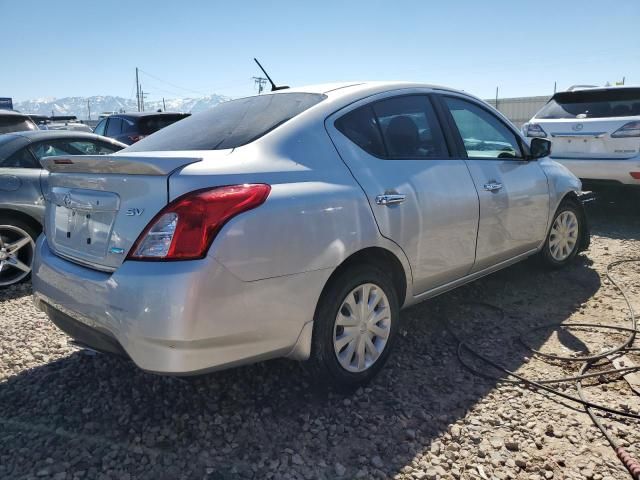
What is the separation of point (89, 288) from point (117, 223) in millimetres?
317

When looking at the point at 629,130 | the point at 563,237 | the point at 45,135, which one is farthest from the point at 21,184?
the point at 629,130

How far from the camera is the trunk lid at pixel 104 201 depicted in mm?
2160

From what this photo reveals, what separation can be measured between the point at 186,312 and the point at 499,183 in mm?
2503

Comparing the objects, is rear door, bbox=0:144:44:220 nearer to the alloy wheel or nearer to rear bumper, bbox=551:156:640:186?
the alloy wheel

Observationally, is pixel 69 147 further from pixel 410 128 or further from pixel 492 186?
pixel 492 186

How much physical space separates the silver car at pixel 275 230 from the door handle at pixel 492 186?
0.01 m

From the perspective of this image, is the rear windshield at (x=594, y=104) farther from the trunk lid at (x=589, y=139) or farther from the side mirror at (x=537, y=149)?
the side mirror at (x=537, y=149)

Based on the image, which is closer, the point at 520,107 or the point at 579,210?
the point at 579,210

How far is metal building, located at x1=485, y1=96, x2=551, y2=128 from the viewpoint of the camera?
21062 millimetres

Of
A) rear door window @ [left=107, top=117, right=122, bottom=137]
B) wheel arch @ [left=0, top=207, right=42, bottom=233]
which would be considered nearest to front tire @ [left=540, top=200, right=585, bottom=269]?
wheel arch @ [left=0, top=207, right=42, bottom=233]

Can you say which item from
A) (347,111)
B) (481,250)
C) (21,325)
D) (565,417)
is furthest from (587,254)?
(21,325)

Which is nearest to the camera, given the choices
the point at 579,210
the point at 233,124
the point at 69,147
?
the point at 233,124

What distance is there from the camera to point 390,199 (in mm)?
2744

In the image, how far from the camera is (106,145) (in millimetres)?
5789
